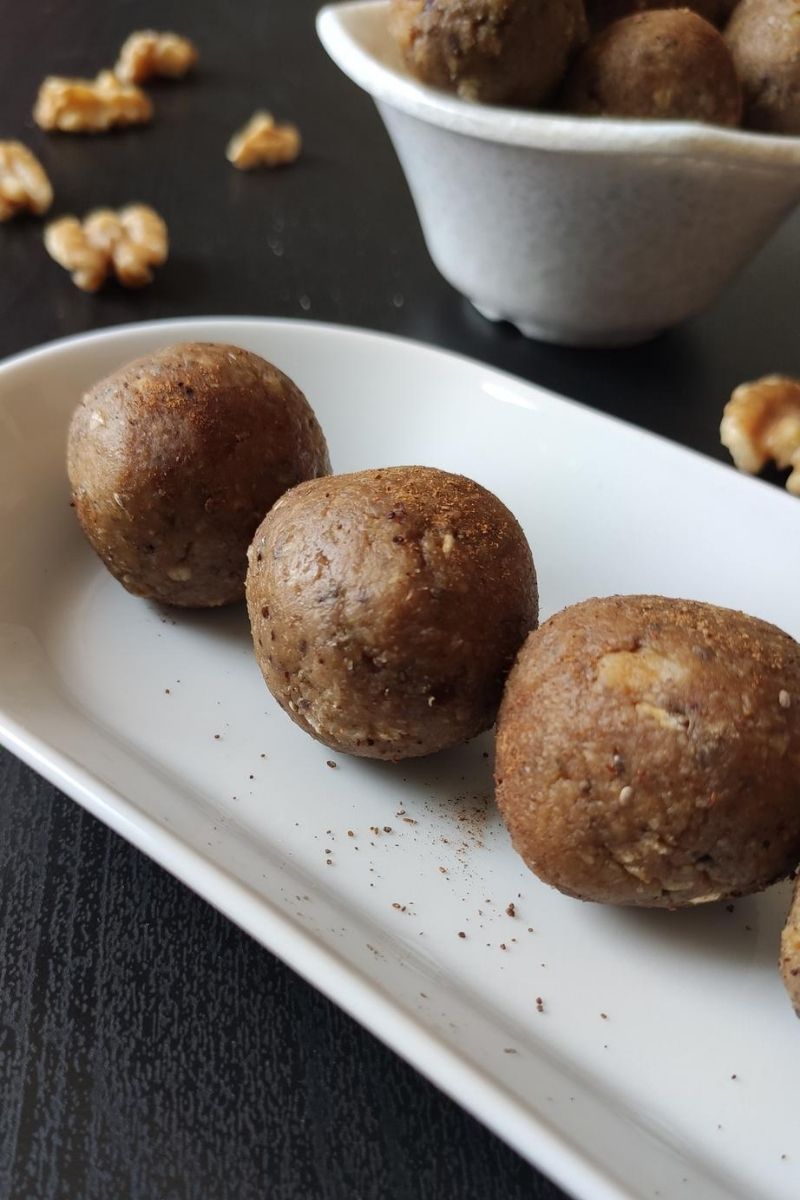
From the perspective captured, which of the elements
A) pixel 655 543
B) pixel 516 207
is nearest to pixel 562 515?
pixel 655 543

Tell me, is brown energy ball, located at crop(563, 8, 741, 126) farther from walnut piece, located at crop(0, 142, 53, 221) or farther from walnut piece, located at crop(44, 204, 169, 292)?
walnut piece, located at crop(0, 142, 53, 221)

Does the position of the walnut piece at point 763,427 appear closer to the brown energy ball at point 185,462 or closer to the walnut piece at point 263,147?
the brown energy ball at point 185,462

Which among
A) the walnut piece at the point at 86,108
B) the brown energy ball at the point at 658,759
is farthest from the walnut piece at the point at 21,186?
the brown energy ball at the point at 658,759

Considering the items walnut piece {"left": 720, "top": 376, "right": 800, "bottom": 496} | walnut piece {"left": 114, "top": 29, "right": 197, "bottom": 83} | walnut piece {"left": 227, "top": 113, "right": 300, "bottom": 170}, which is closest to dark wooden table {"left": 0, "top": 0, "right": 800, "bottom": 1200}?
walnut piece {"left": 720, "top": 376, "right": 800, "bottom": 496}

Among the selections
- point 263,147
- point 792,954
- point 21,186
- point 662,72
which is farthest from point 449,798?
point 263,147

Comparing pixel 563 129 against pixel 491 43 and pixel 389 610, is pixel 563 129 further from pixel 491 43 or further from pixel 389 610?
pixel 389 610
